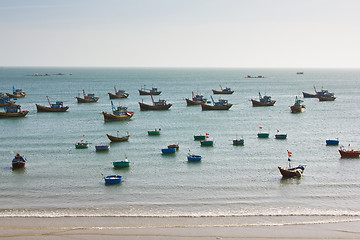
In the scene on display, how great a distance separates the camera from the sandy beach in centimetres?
3009

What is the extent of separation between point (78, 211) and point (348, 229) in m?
21.5

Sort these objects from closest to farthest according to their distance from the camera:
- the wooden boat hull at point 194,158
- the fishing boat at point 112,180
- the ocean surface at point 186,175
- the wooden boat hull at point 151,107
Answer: the ocean surface at point 186,175, the fishing boat at point 112,180, the wooden boat hull at point 194,158, the wooden boat hull at point 151,107

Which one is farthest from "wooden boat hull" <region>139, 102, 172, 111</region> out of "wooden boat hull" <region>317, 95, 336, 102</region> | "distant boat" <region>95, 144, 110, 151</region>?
"wooden boat hull" <region>317, 95, 336, 102</region>

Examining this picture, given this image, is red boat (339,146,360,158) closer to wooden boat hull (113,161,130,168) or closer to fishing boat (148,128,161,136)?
wooden boat hull (113,161,130,168)

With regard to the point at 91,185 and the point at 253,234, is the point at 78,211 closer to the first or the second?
the point at 91,185

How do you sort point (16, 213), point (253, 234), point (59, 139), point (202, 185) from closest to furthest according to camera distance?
point (253, 234) → point (16, 213) → point (202, 185) → point (59, 139)

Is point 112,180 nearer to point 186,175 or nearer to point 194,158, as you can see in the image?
point 186,175

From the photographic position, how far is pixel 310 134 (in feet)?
229

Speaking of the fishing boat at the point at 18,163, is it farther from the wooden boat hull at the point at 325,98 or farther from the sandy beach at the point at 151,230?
the wooden boat hull at the point at 325,98

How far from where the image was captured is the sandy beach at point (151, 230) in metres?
30.1

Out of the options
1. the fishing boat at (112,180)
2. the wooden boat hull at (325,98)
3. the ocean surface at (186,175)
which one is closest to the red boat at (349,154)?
the ocean surface at (186,175)

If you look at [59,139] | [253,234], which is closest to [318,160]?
[253,234]

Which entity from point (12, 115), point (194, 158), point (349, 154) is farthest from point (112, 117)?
point (349, 154)

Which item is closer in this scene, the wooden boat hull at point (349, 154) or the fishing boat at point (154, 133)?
the wooden boat hull at point (349, 154)
